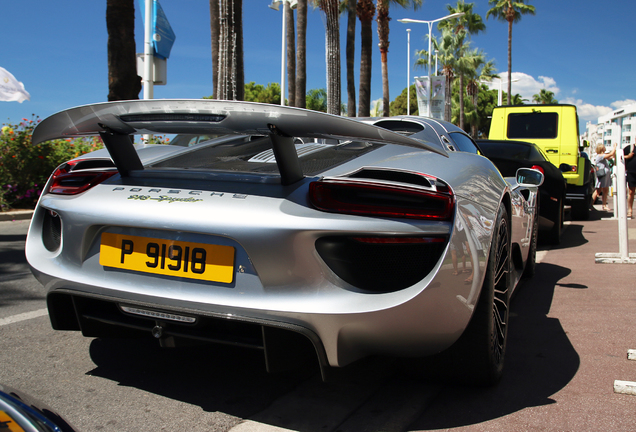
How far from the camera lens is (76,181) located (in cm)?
233

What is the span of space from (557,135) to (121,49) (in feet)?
28.9

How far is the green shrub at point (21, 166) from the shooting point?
987 centimetres

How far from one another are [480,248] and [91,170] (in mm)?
1646

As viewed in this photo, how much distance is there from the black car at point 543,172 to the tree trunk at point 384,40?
1064 inches

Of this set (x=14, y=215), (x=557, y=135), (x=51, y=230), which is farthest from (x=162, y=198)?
(x=557, y=135)

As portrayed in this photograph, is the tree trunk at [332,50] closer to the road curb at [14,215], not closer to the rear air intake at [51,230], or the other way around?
the road curb at [14,215]

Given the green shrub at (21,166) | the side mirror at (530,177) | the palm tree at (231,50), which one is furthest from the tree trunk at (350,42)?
the side mirror at (530,177)

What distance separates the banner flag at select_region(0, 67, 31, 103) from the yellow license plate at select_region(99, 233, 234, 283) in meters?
9.68

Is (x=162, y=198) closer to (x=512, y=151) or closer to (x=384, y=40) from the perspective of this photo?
(x=512, y=151)

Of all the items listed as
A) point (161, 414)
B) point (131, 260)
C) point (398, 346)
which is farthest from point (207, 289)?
point (398, 346)

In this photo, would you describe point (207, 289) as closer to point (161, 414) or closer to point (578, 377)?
point (161, 414)

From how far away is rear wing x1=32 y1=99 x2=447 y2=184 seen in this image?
6.09ft

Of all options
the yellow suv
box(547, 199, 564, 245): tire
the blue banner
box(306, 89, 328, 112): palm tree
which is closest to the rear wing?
box(547, 199, 564, 245): tire

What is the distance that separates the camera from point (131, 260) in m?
2.05
